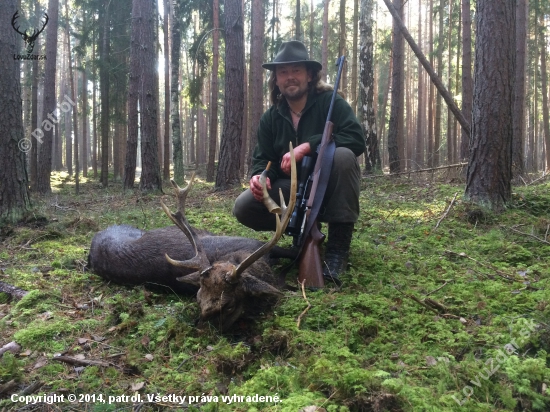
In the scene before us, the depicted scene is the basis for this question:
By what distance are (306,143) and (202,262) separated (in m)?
1.50

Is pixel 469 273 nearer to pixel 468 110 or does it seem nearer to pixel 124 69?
pixel 468 110

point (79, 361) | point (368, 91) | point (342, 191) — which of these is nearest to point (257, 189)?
point (342, 191)

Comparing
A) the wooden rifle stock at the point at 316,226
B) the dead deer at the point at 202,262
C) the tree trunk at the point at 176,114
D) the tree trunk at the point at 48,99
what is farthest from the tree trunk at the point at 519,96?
the tree trunk at the point at 48,99

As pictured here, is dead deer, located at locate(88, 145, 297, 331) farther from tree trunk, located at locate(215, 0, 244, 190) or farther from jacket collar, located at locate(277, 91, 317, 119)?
tree trunk, located at locate(215, 0, 244, 190)

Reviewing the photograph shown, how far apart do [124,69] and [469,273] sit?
17035 millimetres

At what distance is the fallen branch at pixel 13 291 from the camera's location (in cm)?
370

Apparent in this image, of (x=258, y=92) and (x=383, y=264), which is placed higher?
(x=258, y=92)

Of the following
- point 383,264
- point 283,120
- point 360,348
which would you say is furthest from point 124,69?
point 360,348

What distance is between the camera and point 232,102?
34.0ft

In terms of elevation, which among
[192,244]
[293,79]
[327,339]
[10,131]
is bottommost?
[327,339]

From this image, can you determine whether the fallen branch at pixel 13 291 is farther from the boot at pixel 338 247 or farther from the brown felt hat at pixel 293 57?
the brown felt hat at pixel 293 57

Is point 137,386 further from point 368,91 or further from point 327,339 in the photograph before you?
point 368,91

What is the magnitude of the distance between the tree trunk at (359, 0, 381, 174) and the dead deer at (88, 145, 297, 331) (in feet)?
25.8

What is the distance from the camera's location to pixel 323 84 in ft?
14.2
